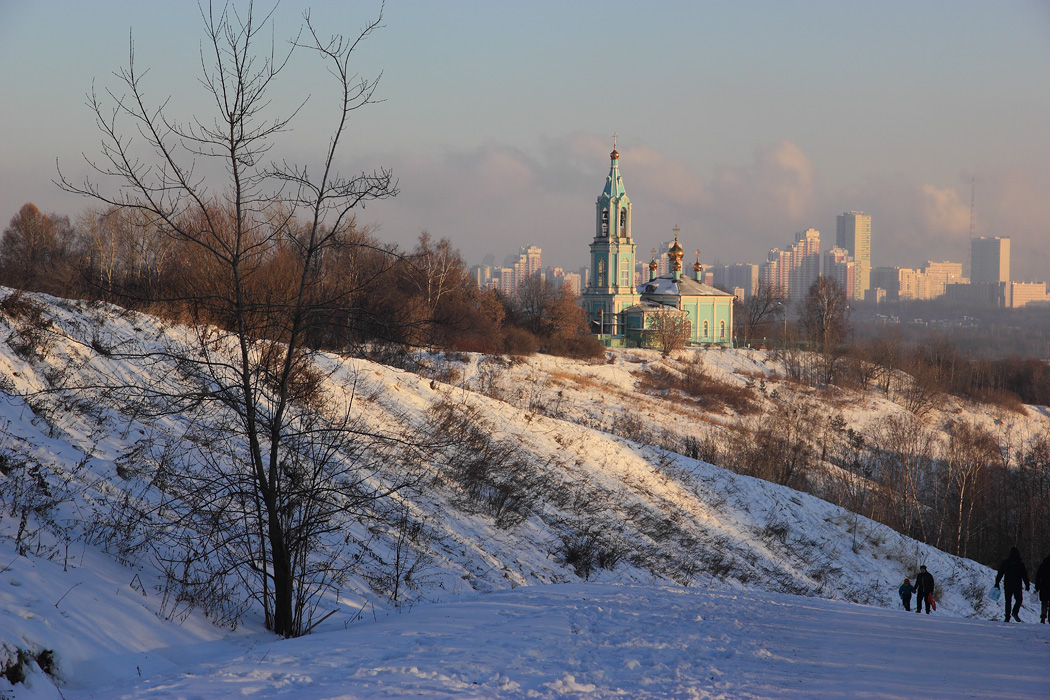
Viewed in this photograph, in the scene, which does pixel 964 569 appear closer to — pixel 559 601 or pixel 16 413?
pixel 559 601

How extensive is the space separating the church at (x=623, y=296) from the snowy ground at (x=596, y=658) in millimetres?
49185

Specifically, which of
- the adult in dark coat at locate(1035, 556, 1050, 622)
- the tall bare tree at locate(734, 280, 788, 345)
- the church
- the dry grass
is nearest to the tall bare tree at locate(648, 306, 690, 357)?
the church

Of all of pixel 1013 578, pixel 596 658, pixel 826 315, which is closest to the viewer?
pixel 596 658

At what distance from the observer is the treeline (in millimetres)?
7129

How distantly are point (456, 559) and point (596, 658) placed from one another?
15.5 feet

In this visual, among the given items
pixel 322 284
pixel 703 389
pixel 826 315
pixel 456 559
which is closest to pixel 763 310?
pixel 826 315

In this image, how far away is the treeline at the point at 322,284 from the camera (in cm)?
713

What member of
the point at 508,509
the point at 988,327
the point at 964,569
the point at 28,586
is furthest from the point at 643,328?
the point at 988,327

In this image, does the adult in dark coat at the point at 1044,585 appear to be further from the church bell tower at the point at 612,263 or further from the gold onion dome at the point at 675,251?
the gold onion dome at the point at 675,251

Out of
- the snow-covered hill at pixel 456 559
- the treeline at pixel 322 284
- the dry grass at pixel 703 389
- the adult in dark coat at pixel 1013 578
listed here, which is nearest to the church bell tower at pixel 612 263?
the treeline at pixel 322 284

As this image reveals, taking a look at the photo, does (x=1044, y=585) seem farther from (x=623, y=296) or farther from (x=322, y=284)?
(x=623, y=296)

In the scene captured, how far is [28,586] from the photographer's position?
19.0ft

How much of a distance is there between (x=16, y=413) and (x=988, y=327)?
183892 millimetres

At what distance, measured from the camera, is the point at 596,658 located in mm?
7051
